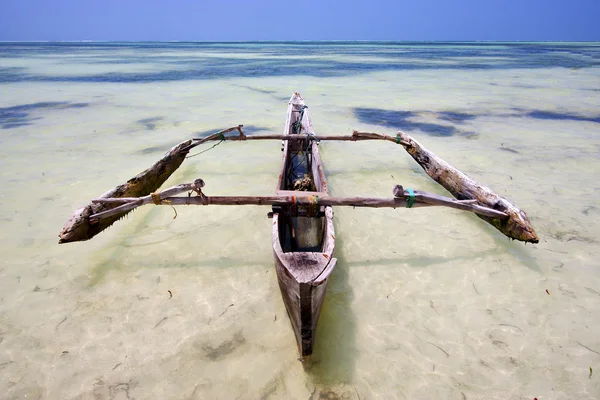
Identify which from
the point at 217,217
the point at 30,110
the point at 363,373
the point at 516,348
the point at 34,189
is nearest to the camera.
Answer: the point at 363,373

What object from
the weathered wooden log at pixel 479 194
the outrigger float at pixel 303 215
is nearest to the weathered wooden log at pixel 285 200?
the outrigger float at pixel 303 215

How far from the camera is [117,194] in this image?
4.27 m

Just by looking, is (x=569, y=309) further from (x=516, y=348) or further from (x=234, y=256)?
(x=234, y=256)

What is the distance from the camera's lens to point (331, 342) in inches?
122

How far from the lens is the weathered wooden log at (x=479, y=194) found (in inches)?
147

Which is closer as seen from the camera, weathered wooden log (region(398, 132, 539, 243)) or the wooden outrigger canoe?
the wooden outrigger canoe

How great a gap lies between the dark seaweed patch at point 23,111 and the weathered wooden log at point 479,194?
12262 millimetres

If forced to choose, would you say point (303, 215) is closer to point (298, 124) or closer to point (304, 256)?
point (304, 256)

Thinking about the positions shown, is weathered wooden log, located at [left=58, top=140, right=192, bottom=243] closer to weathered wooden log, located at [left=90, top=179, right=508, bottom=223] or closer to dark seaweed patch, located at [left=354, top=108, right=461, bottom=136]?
weathered wooden log, located at [left=90, top=179, right=508, bottom=223]

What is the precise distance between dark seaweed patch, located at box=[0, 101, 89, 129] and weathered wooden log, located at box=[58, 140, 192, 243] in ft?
26.7

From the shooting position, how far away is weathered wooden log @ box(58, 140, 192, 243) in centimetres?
350

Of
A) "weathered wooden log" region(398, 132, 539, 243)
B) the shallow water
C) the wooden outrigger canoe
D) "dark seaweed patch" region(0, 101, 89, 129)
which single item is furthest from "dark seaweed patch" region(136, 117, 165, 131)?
"weathered wooden log" region(398, 132, 539, 243)

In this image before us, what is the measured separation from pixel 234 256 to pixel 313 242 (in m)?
1.19

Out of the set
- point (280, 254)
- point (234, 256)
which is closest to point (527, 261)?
point (280, 254)
